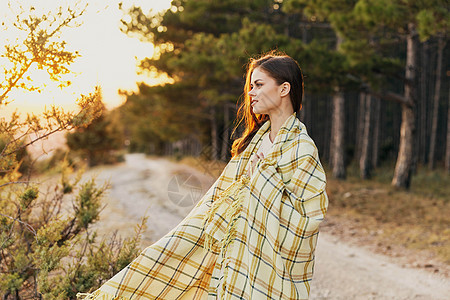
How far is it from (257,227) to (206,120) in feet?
81.6

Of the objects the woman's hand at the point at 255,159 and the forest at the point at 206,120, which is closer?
the woman's hand at the point at 255,159

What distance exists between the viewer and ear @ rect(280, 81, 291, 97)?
2143 millimetres

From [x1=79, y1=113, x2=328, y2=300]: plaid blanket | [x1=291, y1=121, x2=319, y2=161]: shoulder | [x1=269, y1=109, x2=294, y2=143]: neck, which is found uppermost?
[x1=269, y1=109, x2=294, y2=143]: neck

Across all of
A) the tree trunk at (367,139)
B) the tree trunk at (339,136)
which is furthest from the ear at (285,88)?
the tree trunk at (367,139)

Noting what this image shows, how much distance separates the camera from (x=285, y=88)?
2148 mm

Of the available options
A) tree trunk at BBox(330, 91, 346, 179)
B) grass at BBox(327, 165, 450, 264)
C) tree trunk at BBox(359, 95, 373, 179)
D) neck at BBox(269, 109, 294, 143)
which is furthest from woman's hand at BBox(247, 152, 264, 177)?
tree trunk at BBox(359, 95, 373, 179)

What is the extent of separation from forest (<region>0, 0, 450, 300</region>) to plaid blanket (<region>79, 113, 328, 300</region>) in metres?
0.87

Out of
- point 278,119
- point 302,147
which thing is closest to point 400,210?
point 278,119

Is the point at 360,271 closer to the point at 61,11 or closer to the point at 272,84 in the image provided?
the point at 272,84

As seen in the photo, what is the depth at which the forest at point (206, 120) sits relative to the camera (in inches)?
110

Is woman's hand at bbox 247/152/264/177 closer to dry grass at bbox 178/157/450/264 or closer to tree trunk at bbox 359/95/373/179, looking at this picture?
dry grass at bbox 178/157/450/264

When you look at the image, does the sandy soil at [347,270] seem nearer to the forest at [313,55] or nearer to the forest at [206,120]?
the forest at [206,120]

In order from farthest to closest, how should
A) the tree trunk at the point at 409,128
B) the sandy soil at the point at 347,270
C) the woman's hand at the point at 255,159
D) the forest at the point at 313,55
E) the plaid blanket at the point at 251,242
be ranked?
the tree trunk at the point at 409,128, the forest at the point at 313,55, the sandy soil at the point at 347,270, the woman's hand at the point at 255,159, the plaid blanket at the point at 251,242

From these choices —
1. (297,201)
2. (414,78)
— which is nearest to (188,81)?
(414,78)
